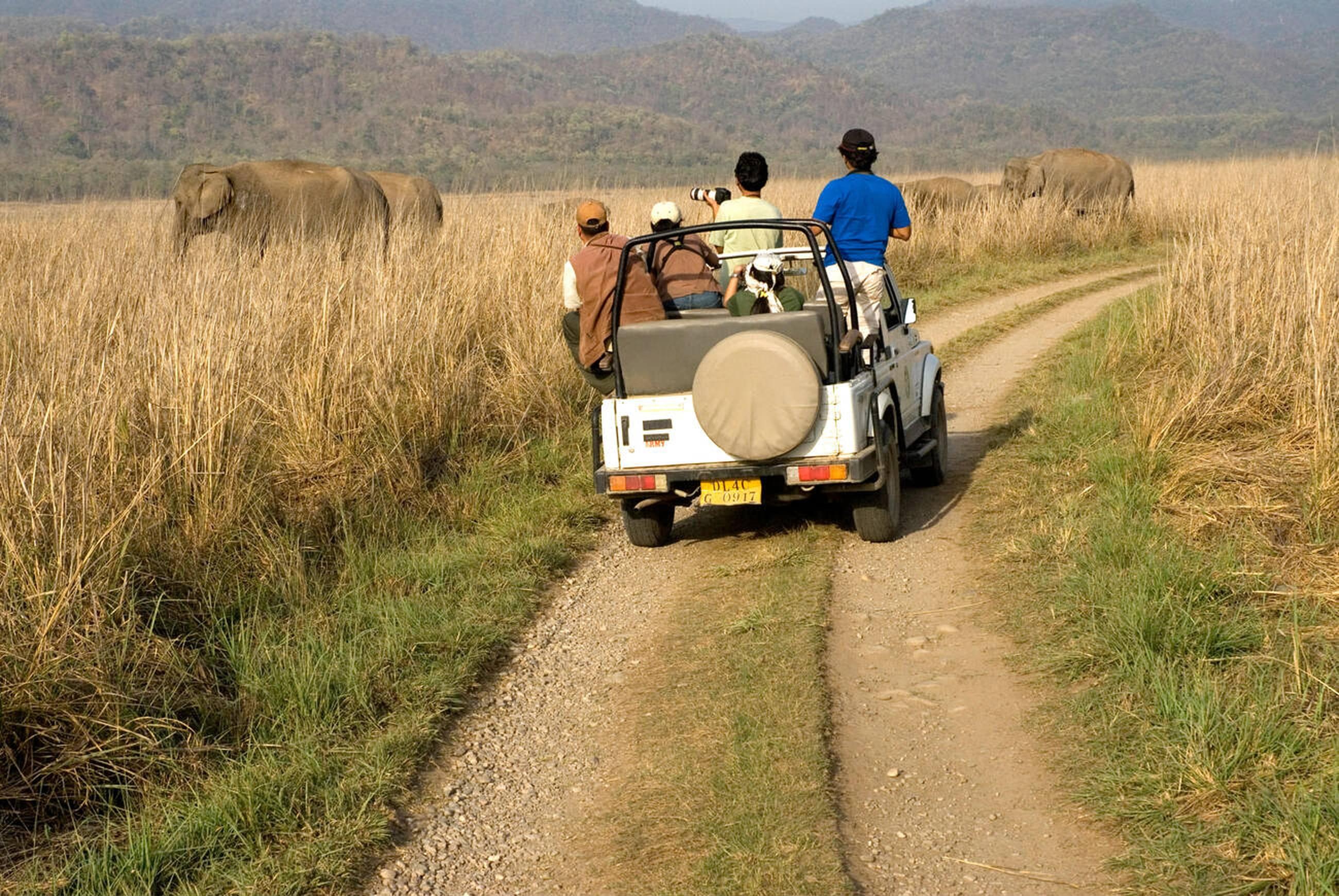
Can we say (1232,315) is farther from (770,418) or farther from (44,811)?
(44,811)

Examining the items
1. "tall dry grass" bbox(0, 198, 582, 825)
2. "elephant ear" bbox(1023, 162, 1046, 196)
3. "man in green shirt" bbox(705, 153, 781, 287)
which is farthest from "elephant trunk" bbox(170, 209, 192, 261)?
"elephant ear" bbox(1023, 162, 1046, 196)

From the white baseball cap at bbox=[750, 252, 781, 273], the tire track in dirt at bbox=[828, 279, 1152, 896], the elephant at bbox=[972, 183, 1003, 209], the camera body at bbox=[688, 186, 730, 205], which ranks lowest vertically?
the tire track in dirt at bbox=[828, 279, 1152, 896]

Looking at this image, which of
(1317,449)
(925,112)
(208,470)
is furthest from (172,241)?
(925,112)

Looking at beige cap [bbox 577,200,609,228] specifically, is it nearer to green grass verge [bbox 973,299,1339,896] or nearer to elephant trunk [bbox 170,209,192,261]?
green grass verge [bbox 973,299,1339,896]

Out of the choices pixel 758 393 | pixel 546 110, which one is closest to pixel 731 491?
pixel 758 393

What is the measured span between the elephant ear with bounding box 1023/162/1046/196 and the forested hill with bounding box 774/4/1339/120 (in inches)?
4594

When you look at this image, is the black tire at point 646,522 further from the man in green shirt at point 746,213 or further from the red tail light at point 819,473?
the man in green shirt at point 746,213

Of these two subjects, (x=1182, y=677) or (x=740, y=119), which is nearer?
(x=1182, y=677)

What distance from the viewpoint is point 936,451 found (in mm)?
8656

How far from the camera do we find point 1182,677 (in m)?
5.16

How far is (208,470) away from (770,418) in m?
2.68

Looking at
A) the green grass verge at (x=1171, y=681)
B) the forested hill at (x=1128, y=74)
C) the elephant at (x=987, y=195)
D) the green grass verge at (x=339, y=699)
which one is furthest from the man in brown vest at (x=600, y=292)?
the forested hill at (x=1128, y=74)

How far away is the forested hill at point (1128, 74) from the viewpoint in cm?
15275

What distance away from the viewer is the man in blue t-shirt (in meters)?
8.40
